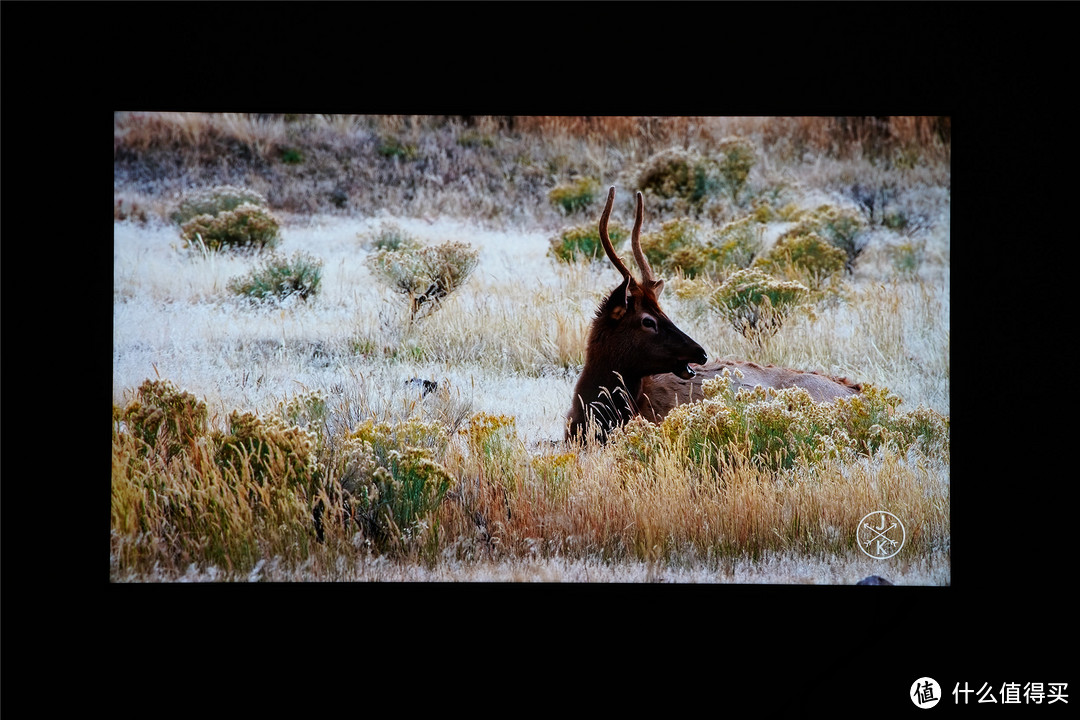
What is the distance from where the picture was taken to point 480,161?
16.8 feet

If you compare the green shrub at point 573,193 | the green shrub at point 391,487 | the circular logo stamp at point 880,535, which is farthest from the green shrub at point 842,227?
the green shrub at point 391,487

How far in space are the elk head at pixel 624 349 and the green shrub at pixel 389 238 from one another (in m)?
0.94

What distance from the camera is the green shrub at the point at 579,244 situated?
5.17 meters

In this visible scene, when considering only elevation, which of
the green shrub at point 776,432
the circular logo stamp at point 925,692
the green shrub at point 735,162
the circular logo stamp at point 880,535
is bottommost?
the circular logo stamp at point 925,692

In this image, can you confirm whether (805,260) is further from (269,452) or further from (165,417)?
(165,417)

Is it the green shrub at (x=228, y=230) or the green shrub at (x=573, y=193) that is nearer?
the green shrub at (x=228, y=230)

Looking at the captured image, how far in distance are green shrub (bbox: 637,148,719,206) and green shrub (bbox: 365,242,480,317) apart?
0.96 m

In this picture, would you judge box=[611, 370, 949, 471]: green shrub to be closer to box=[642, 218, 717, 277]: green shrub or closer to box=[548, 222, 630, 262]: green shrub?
box=[642, 218, 717, 277]: green shrub

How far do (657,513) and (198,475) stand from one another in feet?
7.22

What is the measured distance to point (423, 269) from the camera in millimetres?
5086

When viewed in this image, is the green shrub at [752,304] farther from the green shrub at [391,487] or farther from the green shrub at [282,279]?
the green shrub at [282,279]

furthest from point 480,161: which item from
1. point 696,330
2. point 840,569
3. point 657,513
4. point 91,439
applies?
point 840,569

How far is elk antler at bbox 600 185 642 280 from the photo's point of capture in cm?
501

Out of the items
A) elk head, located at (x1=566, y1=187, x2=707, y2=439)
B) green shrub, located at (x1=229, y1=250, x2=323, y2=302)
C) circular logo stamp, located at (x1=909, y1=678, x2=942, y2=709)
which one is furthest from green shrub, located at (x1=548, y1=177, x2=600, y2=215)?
circular logo stamp, located at (x1=909, y1=678, x2=942, y2=709)
